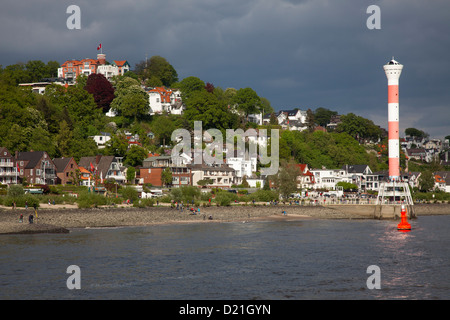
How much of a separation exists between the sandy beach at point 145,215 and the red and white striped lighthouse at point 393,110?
7.18m

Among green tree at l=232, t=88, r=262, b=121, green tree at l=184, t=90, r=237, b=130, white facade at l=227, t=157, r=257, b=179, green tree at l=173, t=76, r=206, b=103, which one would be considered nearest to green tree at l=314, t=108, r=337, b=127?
green tree at l=232, t=88, r=262, b=121

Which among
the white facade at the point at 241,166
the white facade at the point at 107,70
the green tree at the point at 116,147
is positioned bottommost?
the white facade at the point at 241,166

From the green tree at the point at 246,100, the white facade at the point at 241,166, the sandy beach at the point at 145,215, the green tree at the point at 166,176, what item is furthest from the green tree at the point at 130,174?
the green tree at the point at 246,100

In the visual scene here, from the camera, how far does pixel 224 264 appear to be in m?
36.0

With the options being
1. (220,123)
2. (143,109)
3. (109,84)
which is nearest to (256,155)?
(220,123)

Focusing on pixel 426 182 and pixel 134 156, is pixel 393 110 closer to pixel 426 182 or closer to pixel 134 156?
pixel 426 182

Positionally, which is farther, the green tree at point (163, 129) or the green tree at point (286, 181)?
the green tree at point (163, 129)

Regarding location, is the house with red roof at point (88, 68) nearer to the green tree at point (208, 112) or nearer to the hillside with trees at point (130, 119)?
the hillside with trees at point (130, 119)

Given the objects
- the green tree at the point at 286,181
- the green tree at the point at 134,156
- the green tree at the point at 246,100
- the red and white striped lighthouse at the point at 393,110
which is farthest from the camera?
the green tree at the point at 246,100

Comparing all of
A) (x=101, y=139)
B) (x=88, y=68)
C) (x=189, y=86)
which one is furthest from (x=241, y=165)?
(x=88, y=68)

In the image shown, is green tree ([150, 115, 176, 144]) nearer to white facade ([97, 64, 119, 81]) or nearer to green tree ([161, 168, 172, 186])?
green tree ([161, 168, 172, 186])

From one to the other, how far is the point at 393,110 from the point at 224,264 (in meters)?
45.9

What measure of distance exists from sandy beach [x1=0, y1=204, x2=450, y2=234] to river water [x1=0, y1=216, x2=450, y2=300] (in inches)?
136

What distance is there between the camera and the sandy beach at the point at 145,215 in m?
51.2
